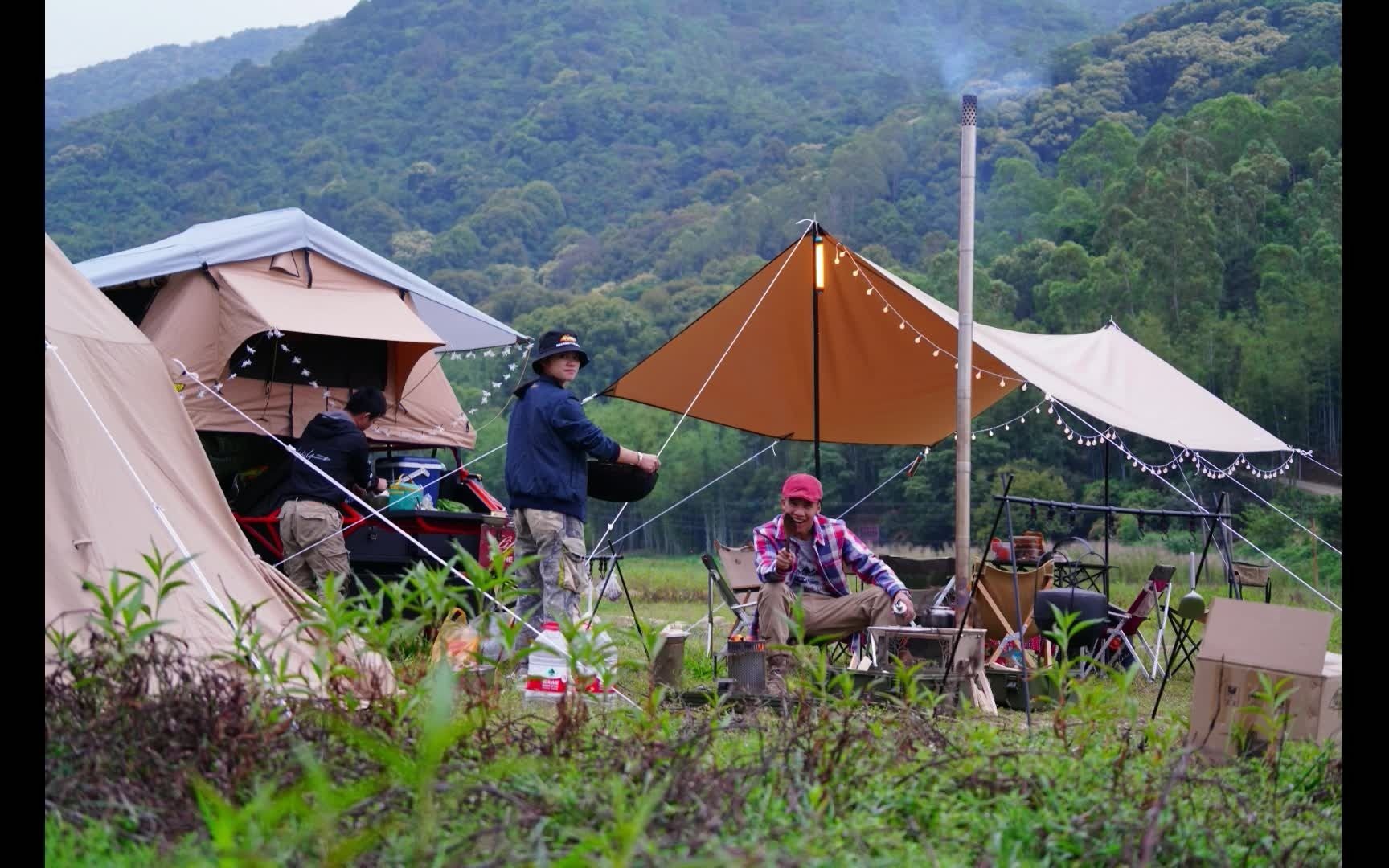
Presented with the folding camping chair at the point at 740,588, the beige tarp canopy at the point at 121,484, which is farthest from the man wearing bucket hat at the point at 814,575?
the beige tarp canopy at the point at 121,484

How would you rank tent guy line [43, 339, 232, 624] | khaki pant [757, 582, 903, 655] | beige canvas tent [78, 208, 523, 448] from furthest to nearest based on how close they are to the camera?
beige canvas tent [78, 208, 523, 448]
khaki pant [757, 582, 903, 655]
tent guy line [43, 339, 232, 624]

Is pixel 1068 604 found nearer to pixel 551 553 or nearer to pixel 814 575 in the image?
pixel 814 575

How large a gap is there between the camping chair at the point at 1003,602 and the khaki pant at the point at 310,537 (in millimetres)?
2611

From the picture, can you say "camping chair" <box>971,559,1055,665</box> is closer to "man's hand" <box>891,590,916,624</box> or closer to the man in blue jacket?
"man's hand" <box>891,590,916,624</box>

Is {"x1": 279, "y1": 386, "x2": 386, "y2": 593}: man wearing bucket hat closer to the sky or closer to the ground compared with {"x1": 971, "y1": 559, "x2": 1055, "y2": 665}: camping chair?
closer to the sky

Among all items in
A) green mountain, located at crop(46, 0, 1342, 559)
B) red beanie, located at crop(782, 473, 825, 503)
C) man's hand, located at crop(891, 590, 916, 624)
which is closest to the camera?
man's hand, located at crop(891, 590, 916, 624)

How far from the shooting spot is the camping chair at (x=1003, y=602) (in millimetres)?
5938

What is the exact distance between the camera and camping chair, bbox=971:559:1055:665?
19.5ft

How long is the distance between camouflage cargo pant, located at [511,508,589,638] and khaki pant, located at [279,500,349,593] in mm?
752

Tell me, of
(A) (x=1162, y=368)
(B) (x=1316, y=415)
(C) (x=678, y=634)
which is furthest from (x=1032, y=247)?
(C) (x=678, y=634)

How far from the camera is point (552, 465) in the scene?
5.70 m

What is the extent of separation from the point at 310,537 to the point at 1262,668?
3679 millimetres

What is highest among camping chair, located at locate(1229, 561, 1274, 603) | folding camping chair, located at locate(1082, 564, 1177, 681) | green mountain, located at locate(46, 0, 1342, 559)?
green mountain, located at locate(46, 0, 1342, 559)

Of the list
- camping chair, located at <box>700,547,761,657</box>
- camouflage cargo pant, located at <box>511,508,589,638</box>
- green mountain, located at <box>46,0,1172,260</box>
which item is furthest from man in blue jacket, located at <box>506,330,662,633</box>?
green mountain, located at <box>46,0,1172,260</box>
